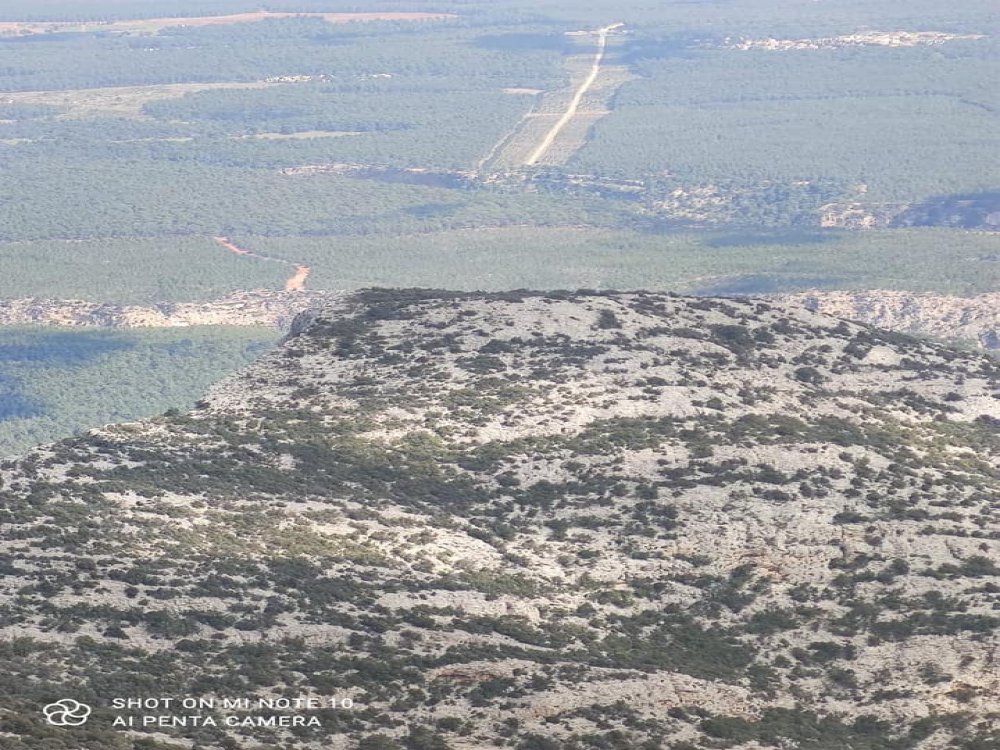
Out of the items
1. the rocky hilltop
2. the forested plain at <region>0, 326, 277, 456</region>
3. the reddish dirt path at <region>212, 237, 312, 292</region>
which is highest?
the rocky hilltop

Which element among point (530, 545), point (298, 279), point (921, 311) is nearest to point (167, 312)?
point (298, 279)

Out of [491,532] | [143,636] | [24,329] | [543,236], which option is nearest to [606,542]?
[491,532]

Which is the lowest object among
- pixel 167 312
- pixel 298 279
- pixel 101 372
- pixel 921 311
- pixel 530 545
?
pixel 167 312

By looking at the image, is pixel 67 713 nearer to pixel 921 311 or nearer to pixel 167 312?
pixel 921 311

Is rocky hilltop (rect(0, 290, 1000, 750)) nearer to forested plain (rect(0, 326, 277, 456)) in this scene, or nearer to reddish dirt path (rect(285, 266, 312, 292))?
forested plain (rect(0, 326, 277, 456))

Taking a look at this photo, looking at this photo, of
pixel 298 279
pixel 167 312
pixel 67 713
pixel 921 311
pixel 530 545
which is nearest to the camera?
pixel 67 713

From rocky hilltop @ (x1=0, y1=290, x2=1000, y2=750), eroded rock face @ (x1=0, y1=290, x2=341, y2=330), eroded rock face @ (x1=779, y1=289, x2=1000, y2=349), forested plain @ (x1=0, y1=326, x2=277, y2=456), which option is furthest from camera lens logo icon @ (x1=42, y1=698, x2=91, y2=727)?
eroded rock face @ (x1=0, y1=290, x2=341, y2=330)

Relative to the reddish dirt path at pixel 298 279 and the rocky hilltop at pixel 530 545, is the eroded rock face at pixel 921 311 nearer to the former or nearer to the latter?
the reddish dirt path at pixel 298 279

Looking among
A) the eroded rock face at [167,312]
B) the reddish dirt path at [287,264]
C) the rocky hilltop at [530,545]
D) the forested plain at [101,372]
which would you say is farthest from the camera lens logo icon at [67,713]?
the reddish dirt path at [287,264]
